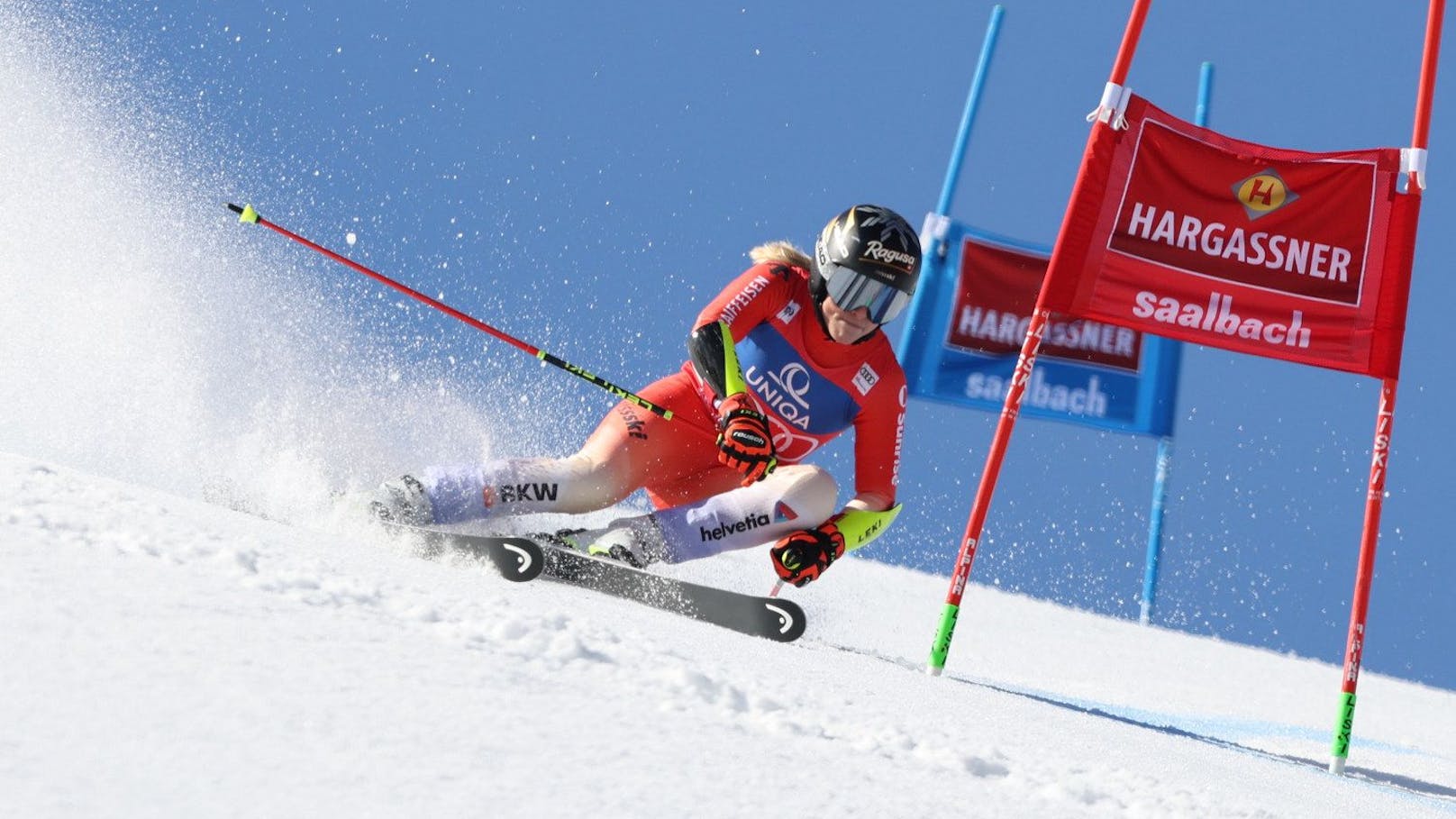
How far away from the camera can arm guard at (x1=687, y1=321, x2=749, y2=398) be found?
14.4 ft

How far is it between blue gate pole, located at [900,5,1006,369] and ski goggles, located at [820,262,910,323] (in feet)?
16.2

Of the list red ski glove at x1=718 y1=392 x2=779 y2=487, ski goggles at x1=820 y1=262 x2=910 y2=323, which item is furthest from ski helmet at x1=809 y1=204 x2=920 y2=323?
red ski glove at x1=718 y1=392 x2=779 y2=487

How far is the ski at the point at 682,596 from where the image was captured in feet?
13.1

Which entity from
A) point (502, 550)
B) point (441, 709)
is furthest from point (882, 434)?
point (441, 709)

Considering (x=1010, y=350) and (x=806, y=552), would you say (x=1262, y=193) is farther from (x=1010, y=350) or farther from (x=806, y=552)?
(x=1010, y=350)

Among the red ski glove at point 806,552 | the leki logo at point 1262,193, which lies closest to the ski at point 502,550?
the red ski glove at point 806,552

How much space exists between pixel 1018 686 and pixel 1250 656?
14.7 feet

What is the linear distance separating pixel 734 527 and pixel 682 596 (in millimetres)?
350

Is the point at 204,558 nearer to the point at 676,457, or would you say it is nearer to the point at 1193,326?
the point at 676,457

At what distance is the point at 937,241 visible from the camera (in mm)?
9688

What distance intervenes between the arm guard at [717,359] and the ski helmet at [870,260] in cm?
39

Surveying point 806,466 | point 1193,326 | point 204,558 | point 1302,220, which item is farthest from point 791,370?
point 204,558

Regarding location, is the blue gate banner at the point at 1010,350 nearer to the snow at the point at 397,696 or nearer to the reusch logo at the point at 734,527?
the snow at the point at 397,696

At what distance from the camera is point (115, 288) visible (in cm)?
611
